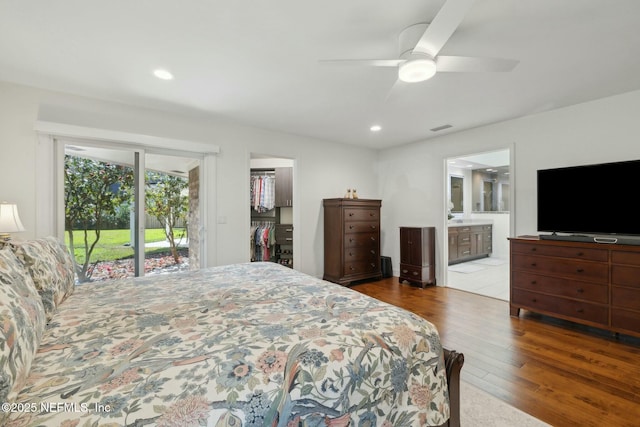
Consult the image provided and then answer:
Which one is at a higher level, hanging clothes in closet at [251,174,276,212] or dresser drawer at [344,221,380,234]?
hanging clothes in closet at [251,174,276,212]

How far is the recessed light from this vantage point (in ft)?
7.82

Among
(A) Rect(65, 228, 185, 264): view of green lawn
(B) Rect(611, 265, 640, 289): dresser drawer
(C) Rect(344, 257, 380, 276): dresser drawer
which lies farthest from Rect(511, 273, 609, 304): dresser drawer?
(A) Rect(65, 228, 185, 264): view of green lawn

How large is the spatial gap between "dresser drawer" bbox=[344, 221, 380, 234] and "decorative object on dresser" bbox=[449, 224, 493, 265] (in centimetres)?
226

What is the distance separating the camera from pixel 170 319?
1260mm

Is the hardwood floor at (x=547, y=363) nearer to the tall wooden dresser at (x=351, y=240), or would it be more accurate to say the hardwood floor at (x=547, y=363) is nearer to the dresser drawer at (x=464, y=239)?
the tall wooden dresser at (x=351, y=240)

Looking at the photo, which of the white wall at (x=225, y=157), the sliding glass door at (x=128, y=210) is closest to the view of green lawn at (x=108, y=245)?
the sliding glass door at (x=128, y=210)

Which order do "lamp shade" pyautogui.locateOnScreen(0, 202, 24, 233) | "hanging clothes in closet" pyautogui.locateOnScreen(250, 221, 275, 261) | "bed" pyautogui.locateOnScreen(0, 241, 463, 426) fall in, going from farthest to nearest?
"hanging clothes in closet" pyautogui.locateOnScreen(250, 221, 275, 261) → "lamp shade" pyautogui.locateOnScreen(0, 202, 24, 233) → "bed" pyautogui.locateOnScreen(0, 241, 463, 426)

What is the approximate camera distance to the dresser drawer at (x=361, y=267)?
443 cm

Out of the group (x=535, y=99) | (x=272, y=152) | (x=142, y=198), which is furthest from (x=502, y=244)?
(x=142, y=198)

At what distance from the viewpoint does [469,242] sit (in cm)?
650

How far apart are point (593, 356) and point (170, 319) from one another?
125 inches

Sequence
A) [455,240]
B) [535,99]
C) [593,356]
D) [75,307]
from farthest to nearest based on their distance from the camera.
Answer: [455,240] → [535,99] → [593,356] → [75,307]

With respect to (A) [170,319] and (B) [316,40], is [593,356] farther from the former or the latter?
(B) [316,40]

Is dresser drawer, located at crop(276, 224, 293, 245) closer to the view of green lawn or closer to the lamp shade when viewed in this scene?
the view of green lawn
